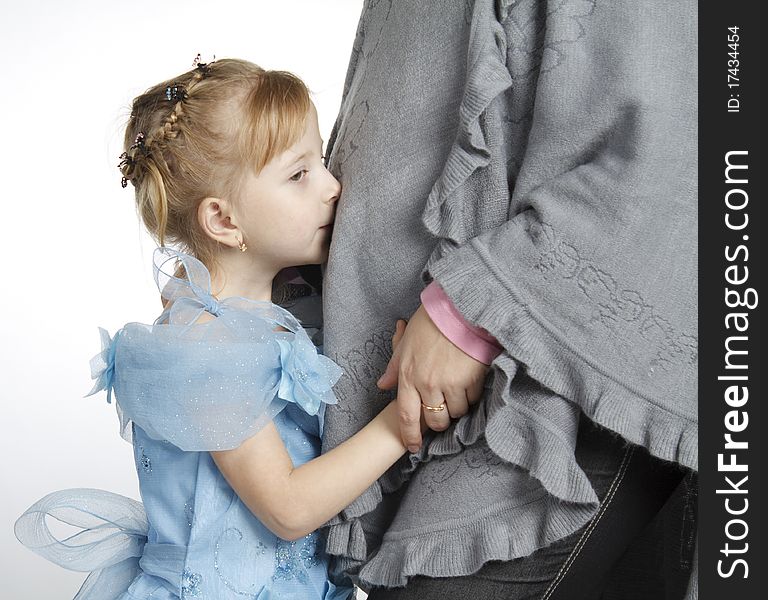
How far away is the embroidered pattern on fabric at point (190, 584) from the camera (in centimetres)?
133

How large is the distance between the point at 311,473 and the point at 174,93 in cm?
57

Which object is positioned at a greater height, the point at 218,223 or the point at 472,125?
the point at 472,125

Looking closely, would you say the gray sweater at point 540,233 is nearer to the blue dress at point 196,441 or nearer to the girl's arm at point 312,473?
the girl's arm at point 312,473

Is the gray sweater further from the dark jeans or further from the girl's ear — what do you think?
the girl's ear

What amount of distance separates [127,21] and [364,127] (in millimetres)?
2584

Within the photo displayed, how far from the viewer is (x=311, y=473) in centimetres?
125

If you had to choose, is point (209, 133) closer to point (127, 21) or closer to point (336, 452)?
point (336, 452)

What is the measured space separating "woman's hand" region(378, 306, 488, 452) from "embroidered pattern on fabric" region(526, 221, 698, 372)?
146 millimetres

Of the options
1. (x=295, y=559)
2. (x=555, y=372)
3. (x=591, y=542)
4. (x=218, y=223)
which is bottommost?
(x=295, y=559)

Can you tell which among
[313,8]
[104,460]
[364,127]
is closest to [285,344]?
[364,127]

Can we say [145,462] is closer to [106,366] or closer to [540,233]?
[106,366]

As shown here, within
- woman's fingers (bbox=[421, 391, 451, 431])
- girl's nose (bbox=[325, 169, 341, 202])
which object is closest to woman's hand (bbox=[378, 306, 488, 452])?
woman's fingers (bbox=[421, 391, 451, 431])

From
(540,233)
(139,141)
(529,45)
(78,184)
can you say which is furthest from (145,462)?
(78,184)
